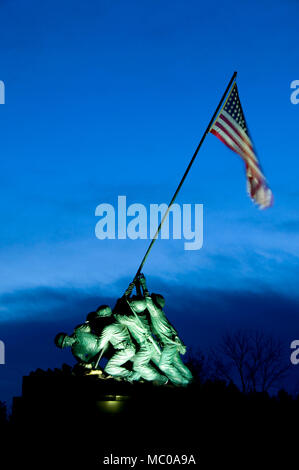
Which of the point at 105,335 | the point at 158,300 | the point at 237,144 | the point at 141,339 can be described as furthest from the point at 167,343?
the point at 237,144

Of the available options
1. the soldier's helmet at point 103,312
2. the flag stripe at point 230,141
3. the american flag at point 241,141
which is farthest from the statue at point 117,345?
the flag stripe at point 230,141

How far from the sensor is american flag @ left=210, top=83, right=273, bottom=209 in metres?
17.0

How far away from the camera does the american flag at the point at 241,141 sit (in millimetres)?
16969

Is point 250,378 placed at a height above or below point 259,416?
above

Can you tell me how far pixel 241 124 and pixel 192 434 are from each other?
6.90 meters

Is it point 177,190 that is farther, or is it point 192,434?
point 177,190

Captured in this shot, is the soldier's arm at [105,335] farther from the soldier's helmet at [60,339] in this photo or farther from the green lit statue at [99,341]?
the soldier's helmet at [60,339]

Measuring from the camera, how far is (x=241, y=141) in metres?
17.1

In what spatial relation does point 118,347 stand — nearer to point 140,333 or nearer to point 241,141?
point 140,333
